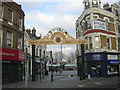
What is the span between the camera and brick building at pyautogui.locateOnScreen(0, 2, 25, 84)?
57.7ft

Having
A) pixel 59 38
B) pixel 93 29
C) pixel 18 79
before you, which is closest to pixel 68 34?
pixel 59 38

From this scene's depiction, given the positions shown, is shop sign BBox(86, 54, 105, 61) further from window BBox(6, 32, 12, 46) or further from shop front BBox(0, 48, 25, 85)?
window BBox(6, 32, 12, 46)

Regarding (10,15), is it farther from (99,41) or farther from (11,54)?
(99,41)

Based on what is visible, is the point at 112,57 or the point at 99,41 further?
the point at 112,57

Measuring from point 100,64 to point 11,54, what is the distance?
50.1 feet

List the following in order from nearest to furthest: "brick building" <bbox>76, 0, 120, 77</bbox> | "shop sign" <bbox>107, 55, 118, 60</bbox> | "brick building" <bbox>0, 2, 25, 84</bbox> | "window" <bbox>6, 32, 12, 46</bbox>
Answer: "brick building" <bbox>0, 2, 25, 84</bbox> → "window" <bbox>6, 32, 12, 46</bbox> → "brick building" <bbox>76, 0, 120, 77</bbox> → "shop sign" <bbox>107, 55, 118, 60</bbox>

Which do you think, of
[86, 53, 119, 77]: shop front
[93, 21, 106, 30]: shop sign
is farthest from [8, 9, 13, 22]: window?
[86, 53, 119, 77]: shop front

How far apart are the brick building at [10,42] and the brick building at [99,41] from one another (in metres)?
12.2

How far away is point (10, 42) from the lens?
19344 mm

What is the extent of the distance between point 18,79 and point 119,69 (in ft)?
61.5

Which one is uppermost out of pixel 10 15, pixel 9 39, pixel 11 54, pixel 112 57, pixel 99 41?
pixel 10 15

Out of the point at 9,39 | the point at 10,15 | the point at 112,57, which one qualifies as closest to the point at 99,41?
the point at 112,57

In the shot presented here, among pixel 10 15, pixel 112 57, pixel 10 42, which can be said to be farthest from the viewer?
pixel 112 57

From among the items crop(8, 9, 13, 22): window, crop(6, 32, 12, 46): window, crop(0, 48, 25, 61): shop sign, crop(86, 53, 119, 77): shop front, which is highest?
crop(8, 9, 13, 22): window
